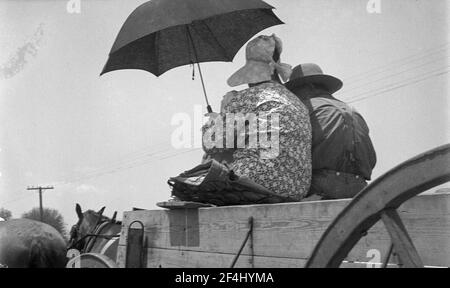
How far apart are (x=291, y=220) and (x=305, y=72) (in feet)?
4.93

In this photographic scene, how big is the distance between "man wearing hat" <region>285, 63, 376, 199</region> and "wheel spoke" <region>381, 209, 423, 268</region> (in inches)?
64.9

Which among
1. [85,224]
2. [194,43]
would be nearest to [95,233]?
[85,224]

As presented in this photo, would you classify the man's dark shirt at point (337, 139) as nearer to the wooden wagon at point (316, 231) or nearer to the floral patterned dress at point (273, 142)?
the floral patterned dress at point (273, 142)

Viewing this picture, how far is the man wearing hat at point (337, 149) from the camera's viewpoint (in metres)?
3.26

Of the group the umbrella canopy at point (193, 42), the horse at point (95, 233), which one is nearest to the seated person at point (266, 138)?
the umbrella canopy at point (193, 42)

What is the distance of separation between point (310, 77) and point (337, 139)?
491 millimetres

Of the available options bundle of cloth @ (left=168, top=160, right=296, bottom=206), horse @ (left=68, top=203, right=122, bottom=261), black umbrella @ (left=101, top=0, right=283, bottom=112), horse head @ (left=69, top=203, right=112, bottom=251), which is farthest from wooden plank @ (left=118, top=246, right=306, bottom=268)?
horse head @ (left=69, top=203, right=112, bottom=251)

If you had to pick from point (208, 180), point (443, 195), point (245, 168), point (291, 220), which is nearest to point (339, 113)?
point (245, 168)

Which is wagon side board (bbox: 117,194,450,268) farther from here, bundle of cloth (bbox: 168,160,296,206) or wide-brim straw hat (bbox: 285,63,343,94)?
wide-brim straw hat (bbox: 285,63,343,94)

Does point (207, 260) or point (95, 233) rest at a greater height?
point (207, 260)

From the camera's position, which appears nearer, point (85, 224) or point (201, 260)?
point (201, 260)

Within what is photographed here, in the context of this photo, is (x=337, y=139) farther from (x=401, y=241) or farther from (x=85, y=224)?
(x=85, y=224)

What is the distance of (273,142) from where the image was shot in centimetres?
298
